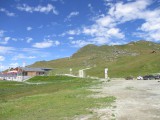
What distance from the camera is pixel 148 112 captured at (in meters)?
29.1

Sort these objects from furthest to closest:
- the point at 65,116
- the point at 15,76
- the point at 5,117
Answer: the point at 15,76, the point at 5,117, the point at 65,116

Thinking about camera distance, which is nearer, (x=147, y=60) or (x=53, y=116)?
(x=53, y=116)

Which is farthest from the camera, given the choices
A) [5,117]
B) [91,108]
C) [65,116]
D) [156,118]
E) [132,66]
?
[132,66]

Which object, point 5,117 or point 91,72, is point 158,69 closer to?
point 91,72

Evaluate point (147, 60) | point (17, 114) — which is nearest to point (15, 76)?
point (147, 60)

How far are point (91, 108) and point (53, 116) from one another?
573cm

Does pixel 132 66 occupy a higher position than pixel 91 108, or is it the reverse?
pixel 132 66

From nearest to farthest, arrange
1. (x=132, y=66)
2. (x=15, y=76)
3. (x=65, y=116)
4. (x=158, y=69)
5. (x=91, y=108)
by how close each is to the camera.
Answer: (x=65, y=116)
(x=91, y=108)
(x=158, y=69)
(x=132, y=66)
(x=15, y=76)

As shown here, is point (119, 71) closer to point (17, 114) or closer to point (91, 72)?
point (91, 72)

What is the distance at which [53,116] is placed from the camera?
92.2 ft

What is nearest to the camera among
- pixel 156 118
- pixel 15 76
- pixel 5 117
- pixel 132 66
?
pixel 156 118

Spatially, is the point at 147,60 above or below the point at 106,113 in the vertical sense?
above

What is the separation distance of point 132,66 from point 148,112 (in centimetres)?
15522

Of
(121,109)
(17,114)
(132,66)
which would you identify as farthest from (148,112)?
(132,66)
